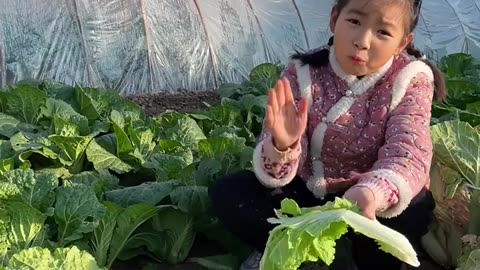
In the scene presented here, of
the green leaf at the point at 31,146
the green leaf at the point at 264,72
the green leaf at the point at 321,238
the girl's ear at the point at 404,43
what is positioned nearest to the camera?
the green leaf at the point at 321,238

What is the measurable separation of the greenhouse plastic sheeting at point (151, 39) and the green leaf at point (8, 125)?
158 centimetres

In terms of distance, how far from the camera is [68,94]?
5039mm

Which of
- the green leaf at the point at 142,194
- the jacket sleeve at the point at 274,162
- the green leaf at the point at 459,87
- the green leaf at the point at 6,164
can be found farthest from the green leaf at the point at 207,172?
the green leaf at the point at 459,87

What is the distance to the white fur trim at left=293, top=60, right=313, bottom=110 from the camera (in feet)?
10.6

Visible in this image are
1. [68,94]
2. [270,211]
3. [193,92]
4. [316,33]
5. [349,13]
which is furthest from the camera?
[316,33]

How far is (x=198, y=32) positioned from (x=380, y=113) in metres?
3.83

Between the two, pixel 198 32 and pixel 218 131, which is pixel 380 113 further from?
pixel 198 32

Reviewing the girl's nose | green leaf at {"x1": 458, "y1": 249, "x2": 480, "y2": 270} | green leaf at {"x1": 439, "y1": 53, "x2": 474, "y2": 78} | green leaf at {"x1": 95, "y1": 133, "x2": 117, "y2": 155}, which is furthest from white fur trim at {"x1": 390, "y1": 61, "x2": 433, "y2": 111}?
green leaf at {"x1": 439, "y1": 53, "x2": 474, "y2": 78}

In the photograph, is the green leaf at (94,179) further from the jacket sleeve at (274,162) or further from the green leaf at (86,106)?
the jacket sleeve at (274,162)

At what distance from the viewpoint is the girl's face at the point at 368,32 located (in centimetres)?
299

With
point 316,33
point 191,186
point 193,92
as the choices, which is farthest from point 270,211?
point 316,33

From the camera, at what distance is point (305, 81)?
10.7ft

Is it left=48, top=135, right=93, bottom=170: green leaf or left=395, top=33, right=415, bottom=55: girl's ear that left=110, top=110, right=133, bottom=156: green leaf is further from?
left=395, top=33, right=415, bottom=55: girl's ear

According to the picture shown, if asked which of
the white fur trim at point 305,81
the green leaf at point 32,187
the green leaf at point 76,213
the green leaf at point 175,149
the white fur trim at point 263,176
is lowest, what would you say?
the green leaf at point 175,149
